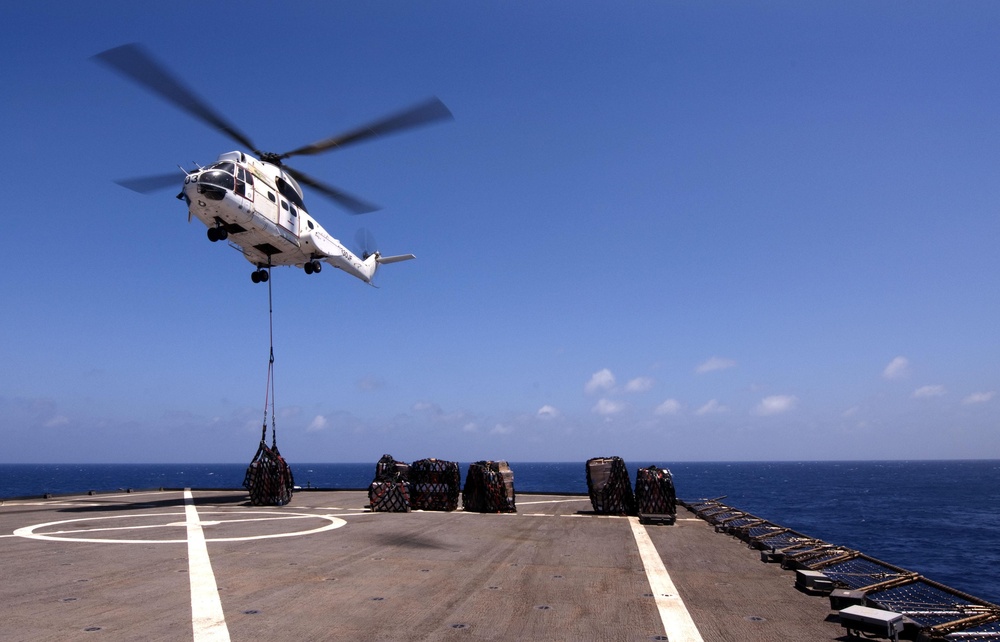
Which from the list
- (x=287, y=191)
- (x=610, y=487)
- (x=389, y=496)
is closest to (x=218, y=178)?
(x=287, y=191)

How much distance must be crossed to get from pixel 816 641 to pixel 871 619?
0.81m

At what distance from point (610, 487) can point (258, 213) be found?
61.1ft

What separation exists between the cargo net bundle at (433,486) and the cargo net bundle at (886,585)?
10612mm

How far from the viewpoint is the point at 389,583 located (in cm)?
1255

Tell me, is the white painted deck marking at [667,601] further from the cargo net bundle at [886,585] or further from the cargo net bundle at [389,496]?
the cargo net bundle at [389,496]

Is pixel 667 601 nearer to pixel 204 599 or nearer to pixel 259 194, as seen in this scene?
pixel 204 599

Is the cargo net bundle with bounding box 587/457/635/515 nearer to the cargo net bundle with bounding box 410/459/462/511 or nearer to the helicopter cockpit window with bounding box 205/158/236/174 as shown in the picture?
the cargo net bundle with bounding box 410/459/462/511

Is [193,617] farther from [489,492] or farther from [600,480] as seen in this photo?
[600,480]

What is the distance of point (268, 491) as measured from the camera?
29188 mm

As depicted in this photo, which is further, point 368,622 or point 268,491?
point 268,491

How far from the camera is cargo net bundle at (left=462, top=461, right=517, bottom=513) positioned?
89.6ft

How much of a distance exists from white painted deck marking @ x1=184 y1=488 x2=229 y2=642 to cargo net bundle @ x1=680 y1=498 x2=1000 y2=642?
31.8 feet

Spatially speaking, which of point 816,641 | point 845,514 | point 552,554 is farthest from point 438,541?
point 845,514

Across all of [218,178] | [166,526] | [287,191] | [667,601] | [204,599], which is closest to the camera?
[204,599]
